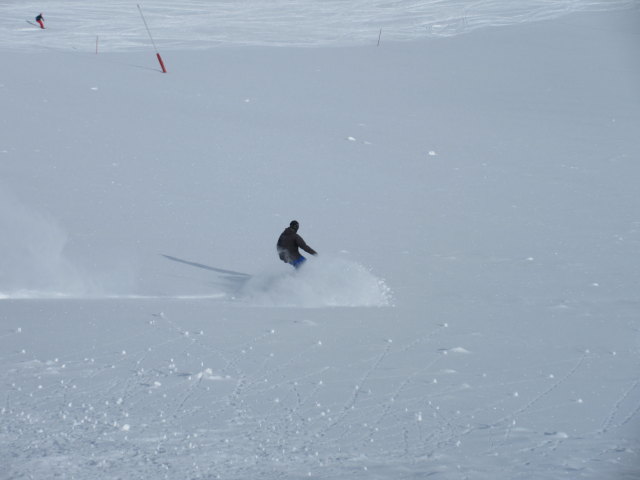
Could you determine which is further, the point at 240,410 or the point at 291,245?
the point at 291,245

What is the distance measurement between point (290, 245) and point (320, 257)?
95 centimetres

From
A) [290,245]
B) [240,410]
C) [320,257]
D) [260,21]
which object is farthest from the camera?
[260,21]

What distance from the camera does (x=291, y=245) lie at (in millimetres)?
12109

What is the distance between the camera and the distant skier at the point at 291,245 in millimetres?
12055

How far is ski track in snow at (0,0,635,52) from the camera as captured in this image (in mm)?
30062

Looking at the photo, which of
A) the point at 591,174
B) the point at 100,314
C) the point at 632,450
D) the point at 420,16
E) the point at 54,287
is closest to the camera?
the point at 632,450

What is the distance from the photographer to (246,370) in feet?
30.1

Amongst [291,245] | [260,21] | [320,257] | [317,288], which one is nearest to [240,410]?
[317,288]

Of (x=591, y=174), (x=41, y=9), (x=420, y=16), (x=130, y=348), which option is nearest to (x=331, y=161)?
(x=591, y=174)

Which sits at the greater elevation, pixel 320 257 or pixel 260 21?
pixel 320 257

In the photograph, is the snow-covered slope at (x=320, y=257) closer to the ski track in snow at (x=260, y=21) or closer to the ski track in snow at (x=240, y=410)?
the ski track in snow at (x=240, y=410)

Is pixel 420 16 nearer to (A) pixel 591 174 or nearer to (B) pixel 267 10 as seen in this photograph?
(B) pixel 267 10

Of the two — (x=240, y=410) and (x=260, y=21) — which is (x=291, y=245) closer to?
(x=240, y=410)

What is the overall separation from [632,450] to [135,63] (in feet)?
73.1
